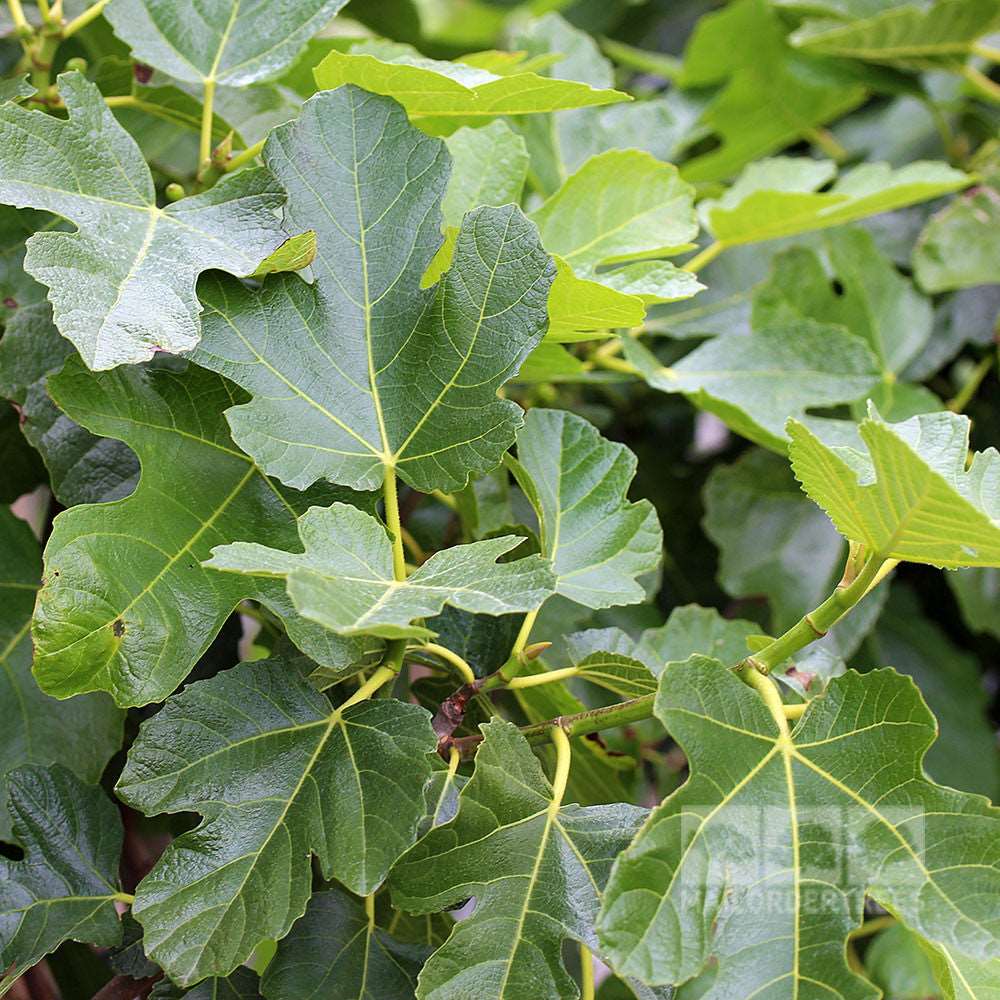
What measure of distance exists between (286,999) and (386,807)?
3.9 inches

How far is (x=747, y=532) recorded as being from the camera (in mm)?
822

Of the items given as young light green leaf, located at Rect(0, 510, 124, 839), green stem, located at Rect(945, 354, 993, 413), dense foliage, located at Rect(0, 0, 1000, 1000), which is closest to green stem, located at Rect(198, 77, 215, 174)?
dense foliage, located at Rect(0, 0, 1000, 1000)

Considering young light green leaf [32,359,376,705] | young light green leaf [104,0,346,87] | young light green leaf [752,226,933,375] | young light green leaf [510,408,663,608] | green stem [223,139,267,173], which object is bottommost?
young light green leaf [752,226,933,375]

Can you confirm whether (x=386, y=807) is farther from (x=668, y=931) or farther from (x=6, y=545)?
(x=6, y=545)

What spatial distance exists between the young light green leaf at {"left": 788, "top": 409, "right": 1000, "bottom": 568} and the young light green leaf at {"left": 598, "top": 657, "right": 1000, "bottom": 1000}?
0.19ft

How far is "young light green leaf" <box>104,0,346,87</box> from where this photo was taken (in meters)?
0.51

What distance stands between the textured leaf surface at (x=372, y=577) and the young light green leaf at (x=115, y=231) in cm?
9

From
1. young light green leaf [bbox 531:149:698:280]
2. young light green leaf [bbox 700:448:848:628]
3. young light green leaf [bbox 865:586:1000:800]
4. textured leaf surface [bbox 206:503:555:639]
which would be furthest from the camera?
young light green leaf [bbox 865:586:1000:800]

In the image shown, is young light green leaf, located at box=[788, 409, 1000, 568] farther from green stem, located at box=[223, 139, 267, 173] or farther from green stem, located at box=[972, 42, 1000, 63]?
green stem, located at box=[972, 42, 1000, 63]

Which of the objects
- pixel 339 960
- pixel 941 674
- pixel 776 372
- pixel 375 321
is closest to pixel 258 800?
pixel 339 960

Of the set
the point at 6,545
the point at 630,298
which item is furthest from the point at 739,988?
the point at 6,545

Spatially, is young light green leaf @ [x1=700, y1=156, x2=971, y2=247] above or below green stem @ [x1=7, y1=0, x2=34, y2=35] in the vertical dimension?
below

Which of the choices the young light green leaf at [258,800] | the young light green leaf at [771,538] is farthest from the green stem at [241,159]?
the young light green leaf at [771,538]

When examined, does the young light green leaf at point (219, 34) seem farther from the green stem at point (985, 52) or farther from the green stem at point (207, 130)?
the green stem at point (985, 52)
